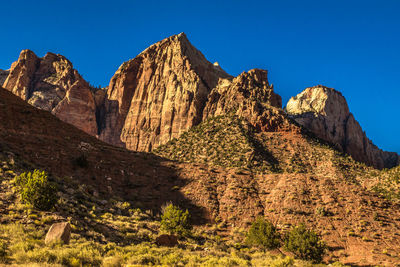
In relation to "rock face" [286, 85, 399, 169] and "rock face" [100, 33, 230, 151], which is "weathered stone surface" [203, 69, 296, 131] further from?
"rock face" [286, 85, 399, 169]

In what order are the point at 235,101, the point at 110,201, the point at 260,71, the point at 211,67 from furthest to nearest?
the point at 211,67 < the point at 260,71 < the point at 235,101 < the point at 110,201

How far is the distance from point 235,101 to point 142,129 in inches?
1448

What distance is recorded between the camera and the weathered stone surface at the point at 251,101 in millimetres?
76625

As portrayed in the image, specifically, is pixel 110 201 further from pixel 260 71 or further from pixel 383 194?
pixel 260 71

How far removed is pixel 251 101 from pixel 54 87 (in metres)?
81.2

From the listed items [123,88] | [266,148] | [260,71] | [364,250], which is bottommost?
[364,250]

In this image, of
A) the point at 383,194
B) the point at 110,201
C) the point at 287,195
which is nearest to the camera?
the point at 110,201

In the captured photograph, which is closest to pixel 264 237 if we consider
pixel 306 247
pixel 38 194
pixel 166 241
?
pixel 306 247

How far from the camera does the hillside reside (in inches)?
1148

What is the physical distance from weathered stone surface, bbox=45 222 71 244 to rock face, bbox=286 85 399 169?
95852 mm

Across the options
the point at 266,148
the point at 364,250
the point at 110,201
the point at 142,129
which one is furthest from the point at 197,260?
the point at 142,129

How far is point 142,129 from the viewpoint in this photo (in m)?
103

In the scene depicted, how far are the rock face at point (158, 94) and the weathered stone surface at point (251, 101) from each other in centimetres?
526

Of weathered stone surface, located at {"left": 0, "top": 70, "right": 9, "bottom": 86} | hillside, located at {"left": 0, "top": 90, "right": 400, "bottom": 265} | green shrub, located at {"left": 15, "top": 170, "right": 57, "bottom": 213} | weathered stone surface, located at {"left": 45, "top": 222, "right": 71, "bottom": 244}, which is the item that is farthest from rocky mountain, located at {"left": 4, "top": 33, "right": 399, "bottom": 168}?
weathered stone surface, located at {"left": 45, "top": 222, "right": 71, "bottom": 244}
